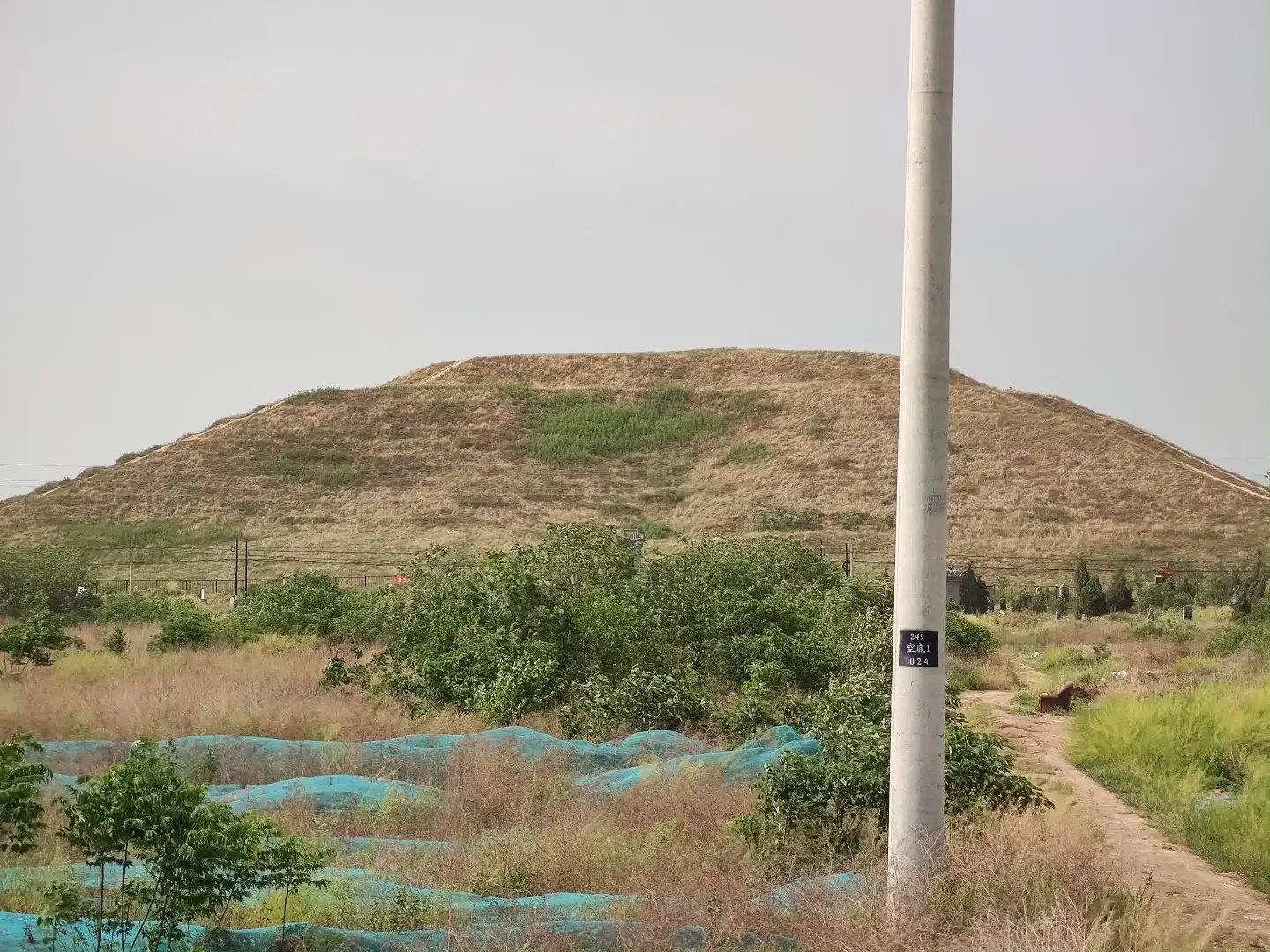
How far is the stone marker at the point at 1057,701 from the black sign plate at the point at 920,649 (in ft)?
42.6

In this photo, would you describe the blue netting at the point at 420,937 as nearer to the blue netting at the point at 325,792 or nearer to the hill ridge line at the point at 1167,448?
the blue netting at the point at 325,792

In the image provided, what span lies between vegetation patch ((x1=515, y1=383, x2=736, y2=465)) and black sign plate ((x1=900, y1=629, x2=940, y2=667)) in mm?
70820

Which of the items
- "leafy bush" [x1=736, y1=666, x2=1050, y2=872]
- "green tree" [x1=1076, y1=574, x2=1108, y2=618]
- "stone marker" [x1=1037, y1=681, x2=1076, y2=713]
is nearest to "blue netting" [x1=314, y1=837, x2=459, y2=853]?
"leafy bush" [x1=736, y1=666, x2=1050, y2=872]

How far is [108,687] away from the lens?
49.4ft

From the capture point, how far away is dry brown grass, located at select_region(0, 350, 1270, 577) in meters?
59.5

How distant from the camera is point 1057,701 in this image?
61.9ft

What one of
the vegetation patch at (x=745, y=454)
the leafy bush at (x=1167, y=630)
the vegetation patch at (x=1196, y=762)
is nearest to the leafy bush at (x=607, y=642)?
the vegetation patch at (x=1196, y=762)

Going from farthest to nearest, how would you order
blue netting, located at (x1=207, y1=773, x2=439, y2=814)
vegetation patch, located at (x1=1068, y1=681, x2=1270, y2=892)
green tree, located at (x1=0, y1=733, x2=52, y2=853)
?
vegetation patch, located at (x1=1068, y1=681, x2=1270, y2=892)
blue netting, located at (x1=207, y1=773, x2=439, y2=814)
green tree, located at (x1=0, y1=733, x2=52, y2=853)

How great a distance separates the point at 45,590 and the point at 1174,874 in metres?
27.5

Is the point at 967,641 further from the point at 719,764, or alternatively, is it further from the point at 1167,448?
the point at 1167,448

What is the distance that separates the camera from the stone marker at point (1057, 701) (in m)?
18.7

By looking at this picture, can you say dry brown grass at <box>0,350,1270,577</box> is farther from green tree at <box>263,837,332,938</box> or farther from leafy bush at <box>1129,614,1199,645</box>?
green tree at <box>263,837,332,938</box>

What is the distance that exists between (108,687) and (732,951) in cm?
1066

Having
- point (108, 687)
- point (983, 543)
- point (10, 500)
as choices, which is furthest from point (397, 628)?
point (10, 500)
